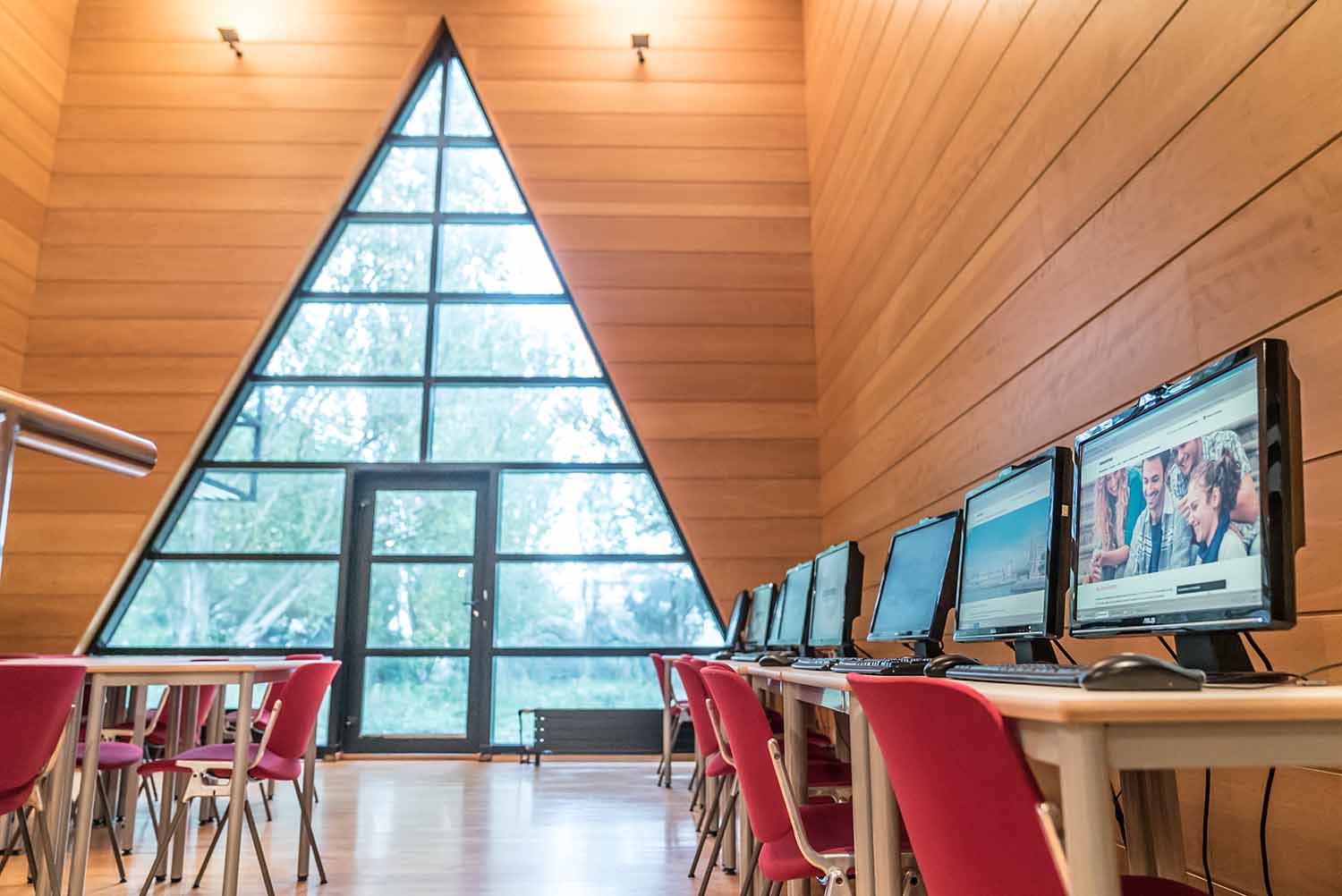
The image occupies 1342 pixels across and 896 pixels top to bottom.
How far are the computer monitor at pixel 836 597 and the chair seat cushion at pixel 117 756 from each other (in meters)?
2.37

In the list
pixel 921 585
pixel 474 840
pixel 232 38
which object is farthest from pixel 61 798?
pixel 232 38

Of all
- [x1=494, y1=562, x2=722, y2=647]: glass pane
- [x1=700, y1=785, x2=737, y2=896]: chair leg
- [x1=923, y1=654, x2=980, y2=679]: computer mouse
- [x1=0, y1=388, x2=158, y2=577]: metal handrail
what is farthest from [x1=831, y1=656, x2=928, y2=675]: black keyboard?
[x1=494, y1=562, x2=722, y2=647]: glass pane

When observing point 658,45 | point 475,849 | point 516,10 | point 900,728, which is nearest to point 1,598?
point 475,849

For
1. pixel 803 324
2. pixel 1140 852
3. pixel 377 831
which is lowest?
pixel 377 831

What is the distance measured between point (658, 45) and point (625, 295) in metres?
1.92

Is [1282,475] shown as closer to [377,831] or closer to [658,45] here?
[377,831]

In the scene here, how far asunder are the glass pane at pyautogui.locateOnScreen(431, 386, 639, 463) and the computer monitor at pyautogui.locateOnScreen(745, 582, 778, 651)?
1.62 m

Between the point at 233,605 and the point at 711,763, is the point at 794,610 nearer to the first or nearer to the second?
the point at 711,763

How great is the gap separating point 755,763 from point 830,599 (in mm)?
1397

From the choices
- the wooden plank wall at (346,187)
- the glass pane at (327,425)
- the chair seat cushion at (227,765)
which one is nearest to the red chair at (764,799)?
the chair seat cushion at (227,765)

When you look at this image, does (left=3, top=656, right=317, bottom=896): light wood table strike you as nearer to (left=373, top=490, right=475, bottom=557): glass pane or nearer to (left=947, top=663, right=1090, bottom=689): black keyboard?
(left=947, top=663, right=1090, bottom=689): black keyboard

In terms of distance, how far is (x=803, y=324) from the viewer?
6426 millimetres

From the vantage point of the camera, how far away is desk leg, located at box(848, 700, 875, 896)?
1463 millimetres

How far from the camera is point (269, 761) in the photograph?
302cm
